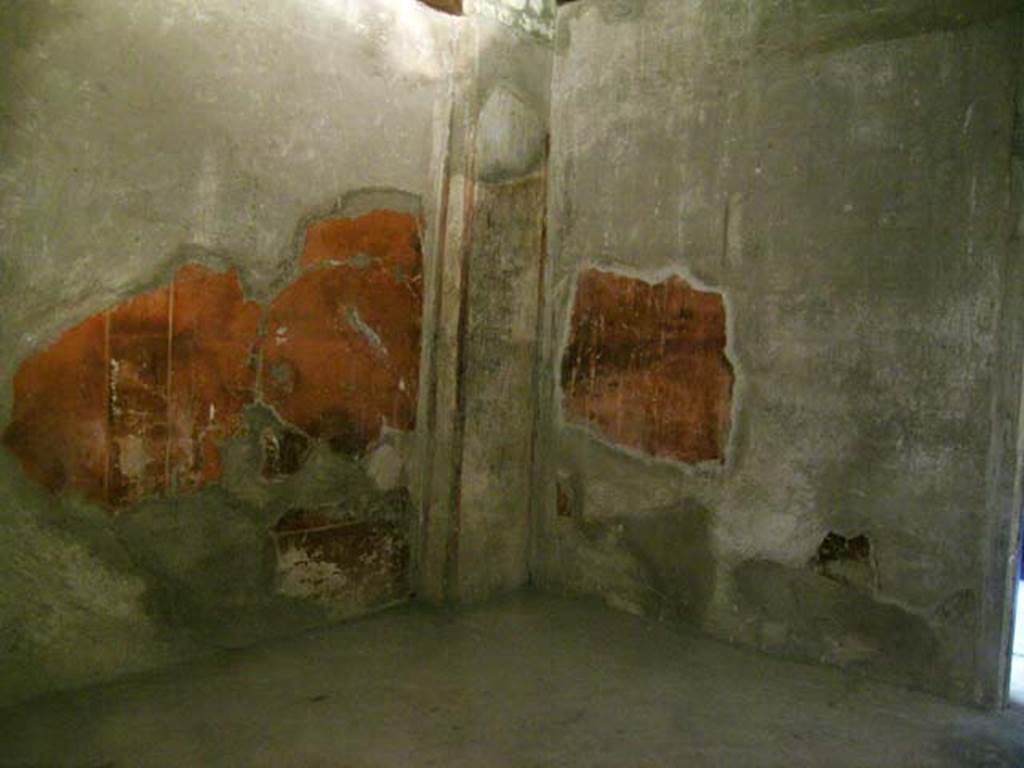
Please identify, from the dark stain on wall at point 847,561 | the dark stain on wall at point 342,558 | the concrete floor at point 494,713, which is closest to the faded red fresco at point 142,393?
the dark stain on wall at point 342,558

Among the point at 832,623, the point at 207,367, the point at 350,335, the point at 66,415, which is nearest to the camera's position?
the point at 66,415

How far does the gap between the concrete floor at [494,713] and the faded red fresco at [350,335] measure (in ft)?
2.54

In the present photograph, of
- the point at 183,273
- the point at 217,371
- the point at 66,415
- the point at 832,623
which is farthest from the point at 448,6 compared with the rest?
the point at 832,623

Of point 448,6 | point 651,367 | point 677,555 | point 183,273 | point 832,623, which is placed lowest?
point 832,623

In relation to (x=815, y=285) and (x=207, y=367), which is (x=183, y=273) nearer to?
(x=207, y=367)

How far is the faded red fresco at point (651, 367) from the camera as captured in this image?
2.99m

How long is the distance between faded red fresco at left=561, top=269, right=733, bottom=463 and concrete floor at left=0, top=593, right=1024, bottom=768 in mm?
744

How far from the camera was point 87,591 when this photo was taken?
2428 millimetres

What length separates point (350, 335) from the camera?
3020mm

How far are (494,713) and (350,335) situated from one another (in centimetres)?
136

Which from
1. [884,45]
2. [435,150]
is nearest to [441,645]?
[435,150]

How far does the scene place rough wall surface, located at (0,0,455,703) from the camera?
2.29 m

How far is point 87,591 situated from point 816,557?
2.23m

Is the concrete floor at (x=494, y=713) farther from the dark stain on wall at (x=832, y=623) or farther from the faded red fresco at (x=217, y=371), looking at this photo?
the faded red fresco at (x=217, y=371)
